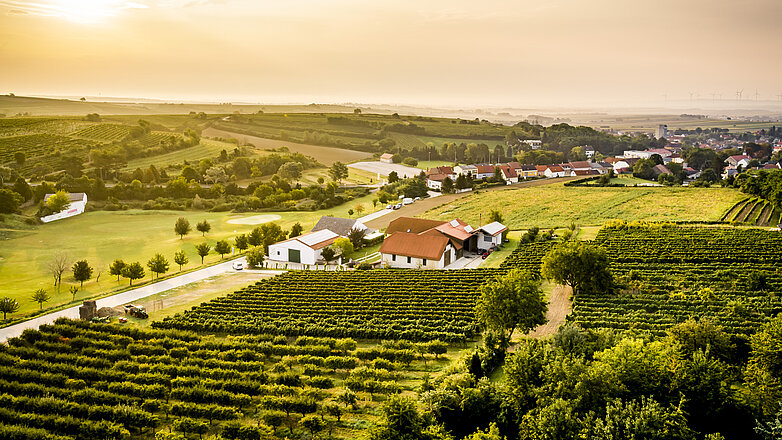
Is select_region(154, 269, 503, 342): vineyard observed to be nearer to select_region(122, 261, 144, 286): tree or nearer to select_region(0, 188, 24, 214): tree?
select_region(122, 261, 144, 286): tree

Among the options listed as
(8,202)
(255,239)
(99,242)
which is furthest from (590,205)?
(8,202)

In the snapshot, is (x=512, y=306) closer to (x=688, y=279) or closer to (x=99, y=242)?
(x=688, y=279)

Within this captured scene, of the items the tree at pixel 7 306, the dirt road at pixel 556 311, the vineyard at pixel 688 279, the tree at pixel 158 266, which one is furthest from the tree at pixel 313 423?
the tree at pixel 158 266

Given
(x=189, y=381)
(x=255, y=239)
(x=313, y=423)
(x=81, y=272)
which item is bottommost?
(x=81, y=272)

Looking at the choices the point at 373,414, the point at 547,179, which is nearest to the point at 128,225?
the point at 373,414

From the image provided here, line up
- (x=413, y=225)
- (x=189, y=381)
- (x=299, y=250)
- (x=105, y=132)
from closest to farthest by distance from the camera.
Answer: (x=189, y=381), (x=299, y=250), (x=413, y=225), (x=105, y=132)

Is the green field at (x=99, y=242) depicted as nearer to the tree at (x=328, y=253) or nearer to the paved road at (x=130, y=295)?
the paved road at (x=130, y=295)

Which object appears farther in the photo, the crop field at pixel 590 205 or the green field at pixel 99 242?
the crop field at pixel 590 205
